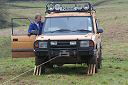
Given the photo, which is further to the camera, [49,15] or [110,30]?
[110,30]

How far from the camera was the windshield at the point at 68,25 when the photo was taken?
A: 15461 millimetres

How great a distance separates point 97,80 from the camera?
13477 mm

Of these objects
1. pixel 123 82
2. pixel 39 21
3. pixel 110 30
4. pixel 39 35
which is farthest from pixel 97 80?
pixel 110 30

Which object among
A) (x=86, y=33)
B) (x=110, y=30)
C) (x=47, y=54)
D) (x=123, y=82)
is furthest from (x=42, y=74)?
(x=110, y=30)

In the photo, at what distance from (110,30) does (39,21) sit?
24977 millimetres

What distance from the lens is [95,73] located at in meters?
15.2

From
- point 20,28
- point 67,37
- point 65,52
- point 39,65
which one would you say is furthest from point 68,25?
point 20,28

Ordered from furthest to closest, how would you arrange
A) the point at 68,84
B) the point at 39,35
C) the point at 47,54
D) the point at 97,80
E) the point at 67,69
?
1. the point at 67,69
2. the point at 39,35
3. the point at 47,54
4. the point at 97,80
5. the point at 68,84

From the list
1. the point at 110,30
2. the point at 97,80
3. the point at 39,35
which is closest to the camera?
the point at 97,80

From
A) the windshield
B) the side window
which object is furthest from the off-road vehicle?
the side window

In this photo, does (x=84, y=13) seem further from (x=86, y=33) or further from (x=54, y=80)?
(x=54, y=80)

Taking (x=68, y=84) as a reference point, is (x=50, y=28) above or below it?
above

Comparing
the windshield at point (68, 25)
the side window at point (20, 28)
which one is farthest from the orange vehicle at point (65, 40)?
the side window at point (20, 28)

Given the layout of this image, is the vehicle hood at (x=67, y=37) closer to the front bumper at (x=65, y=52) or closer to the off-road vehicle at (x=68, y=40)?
the off-road vehicle at (x=68, y=40)
